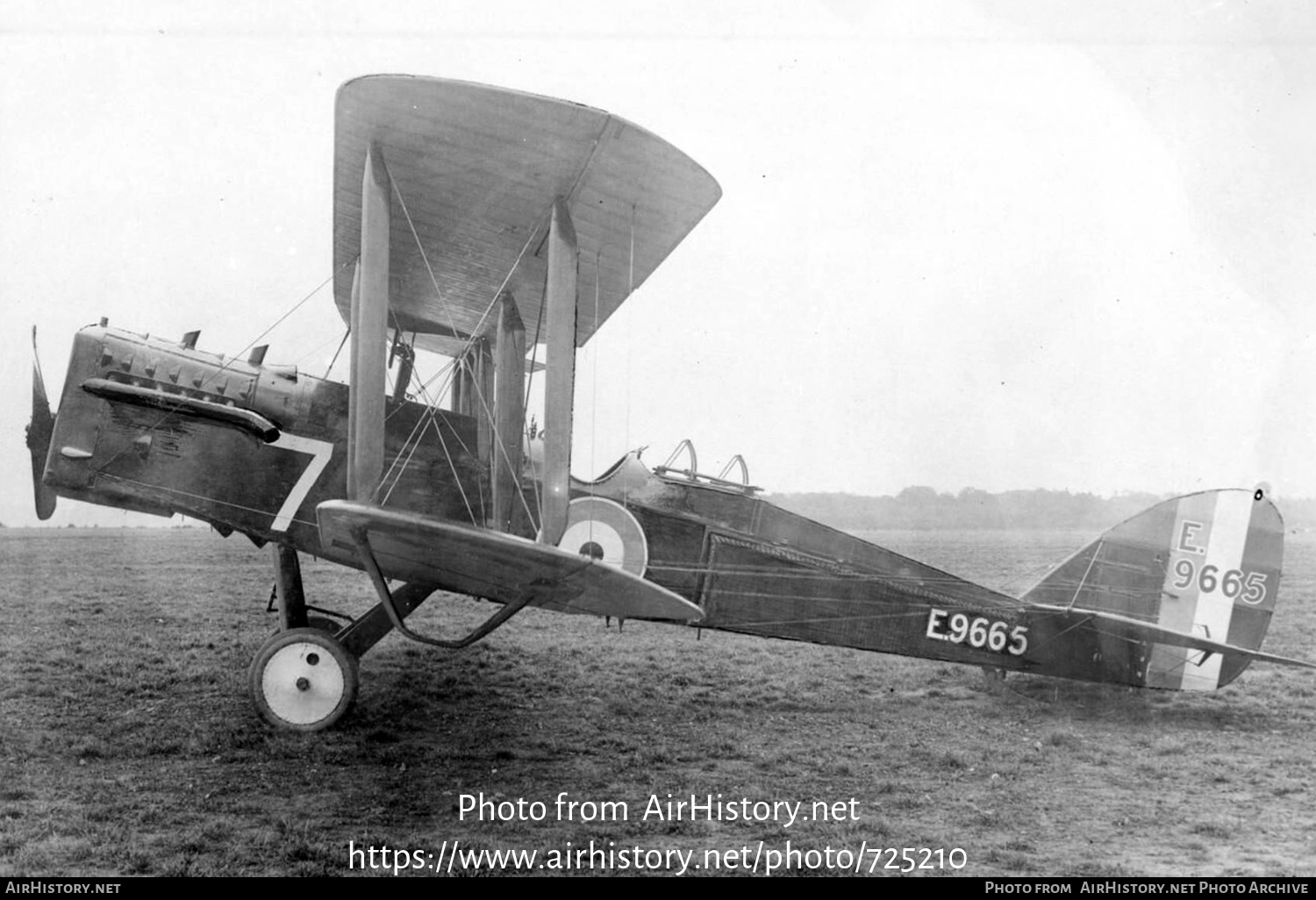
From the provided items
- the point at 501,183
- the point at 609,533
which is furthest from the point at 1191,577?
the point at 501,183

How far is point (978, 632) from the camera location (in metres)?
5.05

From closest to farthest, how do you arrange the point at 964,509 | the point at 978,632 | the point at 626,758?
the point at 626,758
the point at 978,632
the point at 964,509

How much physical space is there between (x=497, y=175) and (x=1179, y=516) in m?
4.22

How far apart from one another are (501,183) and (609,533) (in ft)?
6.37

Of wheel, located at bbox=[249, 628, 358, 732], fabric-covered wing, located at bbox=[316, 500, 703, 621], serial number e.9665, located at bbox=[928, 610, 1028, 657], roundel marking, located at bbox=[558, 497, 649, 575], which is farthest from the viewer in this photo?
serial number e.9665, located at bbox=[928, 610, 1028, 657]

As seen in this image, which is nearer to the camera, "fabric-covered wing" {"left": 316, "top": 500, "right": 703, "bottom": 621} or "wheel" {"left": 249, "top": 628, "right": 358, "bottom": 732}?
"fabric-covered wing" {"left": 316, "top": 500, "right": 703, "bottom": 621}

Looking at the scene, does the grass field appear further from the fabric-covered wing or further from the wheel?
the fabric-covered wing

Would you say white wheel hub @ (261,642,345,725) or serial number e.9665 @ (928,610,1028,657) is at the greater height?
serial number e.9665 @ (928,610,1028,657)

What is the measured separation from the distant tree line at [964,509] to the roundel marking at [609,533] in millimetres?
13092

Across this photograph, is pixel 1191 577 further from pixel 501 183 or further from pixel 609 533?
pixel 501 183

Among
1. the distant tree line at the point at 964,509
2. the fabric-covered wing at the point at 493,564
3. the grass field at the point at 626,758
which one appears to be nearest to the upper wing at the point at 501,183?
the fabric-covered wing at the point at 493,564

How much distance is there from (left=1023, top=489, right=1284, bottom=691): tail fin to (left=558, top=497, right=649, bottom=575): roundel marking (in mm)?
2373

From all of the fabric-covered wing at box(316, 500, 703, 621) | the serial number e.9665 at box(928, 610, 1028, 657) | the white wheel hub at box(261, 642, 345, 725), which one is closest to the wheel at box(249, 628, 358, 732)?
the white wheel hub at box(261, 642, 345, 725)

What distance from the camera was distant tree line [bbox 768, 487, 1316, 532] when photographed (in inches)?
790
